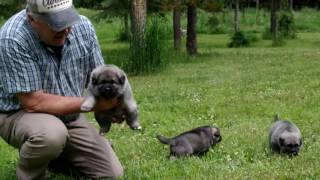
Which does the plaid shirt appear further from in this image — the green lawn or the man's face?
the green lawn

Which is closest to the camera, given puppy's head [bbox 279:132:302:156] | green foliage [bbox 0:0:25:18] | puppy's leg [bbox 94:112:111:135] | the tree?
puppy's leg [bbox 94:112:111:135]

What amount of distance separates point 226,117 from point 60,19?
480 centimetres

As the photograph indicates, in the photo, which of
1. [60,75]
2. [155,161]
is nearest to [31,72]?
[60,75]

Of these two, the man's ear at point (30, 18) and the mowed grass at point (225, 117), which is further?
the mowed grass at point (225, 117)

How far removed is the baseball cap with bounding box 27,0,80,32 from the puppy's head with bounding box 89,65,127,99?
1.61 ft

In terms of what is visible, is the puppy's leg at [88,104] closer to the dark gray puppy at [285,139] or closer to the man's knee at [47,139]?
the man's knee at [47,139]

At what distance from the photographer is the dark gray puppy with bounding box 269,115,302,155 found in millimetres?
6371

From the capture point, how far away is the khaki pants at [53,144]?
16.3 ft

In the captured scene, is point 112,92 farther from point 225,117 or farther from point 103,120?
point 225,117

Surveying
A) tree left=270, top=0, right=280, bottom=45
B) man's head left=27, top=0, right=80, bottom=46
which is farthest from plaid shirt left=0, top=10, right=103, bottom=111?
tree left=270, top=0, right=280, bottom=45

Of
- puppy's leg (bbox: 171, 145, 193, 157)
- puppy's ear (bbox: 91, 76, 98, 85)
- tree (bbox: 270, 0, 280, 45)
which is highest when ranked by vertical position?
puppy's ear (bbox: 91, 76, 98, 85)

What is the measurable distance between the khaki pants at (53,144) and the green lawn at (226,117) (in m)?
0.29

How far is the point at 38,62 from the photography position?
5.09m

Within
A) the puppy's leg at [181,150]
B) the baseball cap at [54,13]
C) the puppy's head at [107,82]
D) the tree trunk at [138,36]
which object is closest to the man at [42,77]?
the baseball cap at [54,13]
